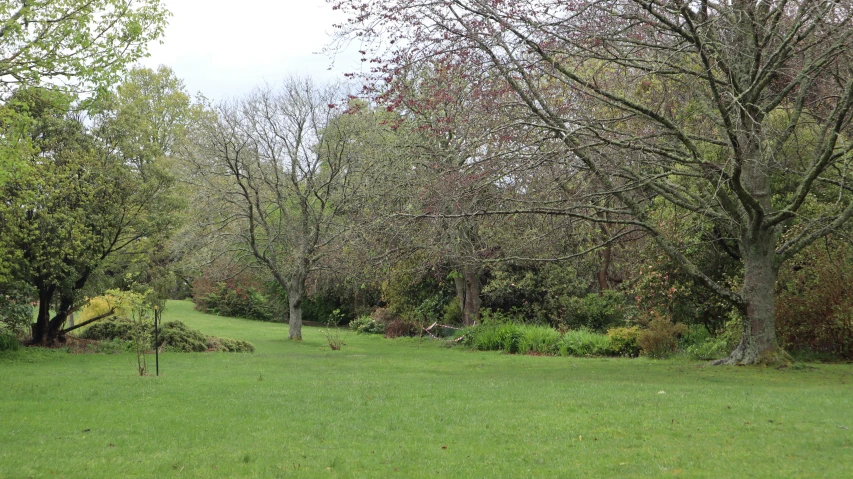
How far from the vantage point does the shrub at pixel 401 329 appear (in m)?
30.7

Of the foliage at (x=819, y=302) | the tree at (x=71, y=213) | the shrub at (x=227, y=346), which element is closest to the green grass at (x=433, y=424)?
the foliage at (x=819, y=302)

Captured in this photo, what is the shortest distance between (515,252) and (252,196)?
13082 millimetres

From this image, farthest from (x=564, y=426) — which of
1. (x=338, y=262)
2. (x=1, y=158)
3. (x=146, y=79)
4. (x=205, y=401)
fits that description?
(x=146, y=79)

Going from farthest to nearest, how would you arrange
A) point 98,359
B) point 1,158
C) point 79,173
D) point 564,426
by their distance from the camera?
point 79,173, point 98,359, point 1,158, point 564,426

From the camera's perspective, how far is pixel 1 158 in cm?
1104

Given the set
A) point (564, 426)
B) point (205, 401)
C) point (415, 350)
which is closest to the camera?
point (564, 426)

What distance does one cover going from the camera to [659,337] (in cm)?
1795

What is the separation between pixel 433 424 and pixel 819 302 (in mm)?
11111

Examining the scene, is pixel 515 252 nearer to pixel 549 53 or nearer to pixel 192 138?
pixel 549 53

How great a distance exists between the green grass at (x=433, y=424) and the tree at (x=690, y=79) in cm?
278

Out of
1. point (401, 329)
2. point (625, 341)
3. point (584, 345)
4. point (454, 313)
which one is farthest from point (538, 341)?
point (401, 329)

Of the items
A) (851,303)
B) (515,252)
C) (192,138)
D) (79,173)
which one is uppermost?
(192,138)

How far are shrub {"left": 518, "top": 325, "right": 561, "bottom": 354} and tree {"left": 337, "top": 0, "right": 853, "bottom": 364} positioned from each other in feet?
24.2

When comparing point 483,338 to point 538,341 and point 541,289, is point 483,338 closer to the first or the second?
point 538,341
